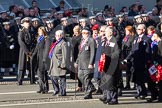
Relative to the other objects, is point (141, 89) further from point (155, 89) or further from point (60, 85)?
point (60, 85)

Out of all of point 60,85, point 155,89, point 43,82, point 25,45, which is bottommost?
point 155,89

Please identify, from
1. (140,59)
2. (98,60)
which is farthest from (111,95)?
(140,59)

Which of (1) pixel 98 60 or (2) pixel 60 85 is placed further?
(2) pixel 60 85

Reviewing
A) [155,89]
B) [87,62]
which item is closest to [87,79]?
[87,62]

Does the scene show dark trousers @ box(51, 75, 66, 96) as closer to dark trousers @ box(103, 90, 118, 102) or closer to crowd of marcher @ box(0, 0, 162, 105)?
crowd of marcher @ box(0, 0, 162, 105)

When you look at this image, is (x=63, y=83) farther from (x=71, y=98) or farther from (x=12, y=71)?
(x=12, y=71)

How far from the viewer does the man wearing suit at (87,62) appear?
15125 mm

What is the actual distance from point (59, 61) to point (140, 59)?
6.91ft

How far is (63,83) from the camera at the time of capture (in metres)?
15.6

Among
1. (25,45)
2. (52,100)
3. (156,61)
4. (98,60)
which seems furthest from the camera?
(25,45)

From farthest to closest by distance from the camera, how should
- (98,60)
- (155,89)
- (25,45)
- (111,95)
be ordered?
(25,45) < (98,60) < (155,89) < (111,95)

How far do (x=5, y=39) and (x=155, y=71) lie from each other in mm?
7644

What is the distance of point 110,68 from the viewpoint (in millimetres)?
14062

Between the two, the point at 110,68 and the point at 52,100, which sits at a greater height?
the point at 110,68
